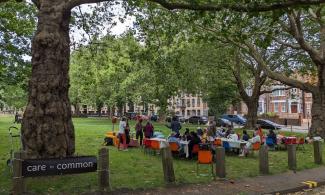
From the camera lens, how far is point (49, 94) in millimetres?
12469

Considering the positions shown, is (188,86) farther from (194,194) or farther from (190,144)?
(194,194)

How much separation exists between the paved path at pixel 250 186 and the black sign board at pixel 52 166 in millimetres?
1338

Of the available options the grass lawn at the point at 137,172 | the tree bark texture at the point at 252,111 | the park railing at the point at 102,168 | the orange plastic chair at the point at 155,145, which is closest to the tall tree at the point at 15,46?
the grass lawn at the point at 137,172

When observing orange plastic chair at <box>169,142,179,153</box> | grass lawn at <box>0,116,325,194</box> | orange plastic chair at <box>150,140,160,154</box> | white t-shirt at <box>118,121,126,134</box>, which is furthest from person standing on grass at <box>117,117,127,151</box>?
orange plastic chair at <box>169,142,179,153</box>

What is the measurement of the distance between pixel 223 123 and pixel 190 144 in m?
38.1

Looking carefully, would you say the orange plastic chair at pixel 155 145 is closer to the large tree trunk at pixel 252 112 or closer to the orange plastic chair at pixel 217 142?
the orange plastic chair at pixel 217 142

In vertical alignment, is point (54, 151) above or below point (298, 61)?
below

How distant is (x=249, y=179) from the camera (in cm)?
1319

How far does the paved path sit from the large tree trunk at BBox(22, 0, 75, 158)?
286cm

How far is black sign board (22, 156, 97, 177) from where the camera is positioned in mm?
9477

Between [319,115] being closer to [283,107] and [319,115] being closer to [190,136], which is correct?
[190,136]

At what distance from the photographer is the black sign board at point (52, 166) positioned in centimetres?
948

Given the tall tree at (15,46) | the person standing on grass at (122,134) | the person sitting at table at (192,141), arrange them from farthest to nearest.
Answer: the tall tree at (15,46) → the person standing on grass at (122,134) → the person sitting at table at (192,141)

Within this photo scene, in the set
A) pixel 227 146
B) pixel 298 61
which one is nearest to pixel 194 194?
pixel 227 146
